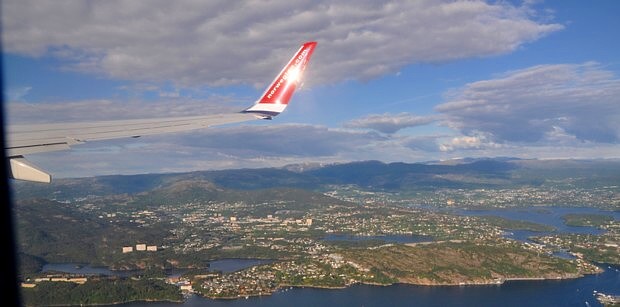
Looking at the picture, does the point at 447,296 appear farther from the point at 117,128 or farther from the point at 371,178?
the point at 371,178

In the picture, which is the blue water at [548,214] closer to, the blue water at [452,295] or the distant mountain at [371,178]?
the blue water at [452,295]

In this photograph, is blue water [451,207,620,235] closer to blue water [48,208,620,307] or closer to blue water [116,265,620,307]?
blue water [48,208,620,307]

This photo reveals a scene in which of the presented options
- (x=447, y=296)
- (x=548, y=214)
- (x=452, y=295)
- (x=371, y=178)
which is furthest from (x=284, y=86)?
(x=371, y=178)

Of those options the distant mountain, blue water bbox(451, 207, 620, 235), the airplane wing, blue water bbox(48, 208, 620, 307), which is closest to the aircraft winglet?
the airplane wing

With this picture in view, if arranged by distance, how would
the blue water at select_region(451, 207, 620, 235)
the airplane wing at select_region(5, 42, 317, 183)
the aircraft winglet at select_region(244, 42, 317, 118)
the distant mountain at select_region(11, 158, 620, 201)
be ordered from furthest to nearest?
the distant mountain at select_region(11, 158, 620, 201) → the blue water at select_region(451, 207, 620, 235) → the aircraft winglet at select_region(244, 42, 317, 118) → the airplane wing at select_region(5, 42, 317, 183)

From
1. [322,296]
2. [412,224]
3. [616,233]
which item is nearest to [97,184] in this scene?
[412,224]

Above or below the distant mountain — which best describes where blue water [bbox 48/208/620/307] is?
below

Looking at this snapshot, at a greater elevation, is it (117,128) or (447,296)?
(117,128)
